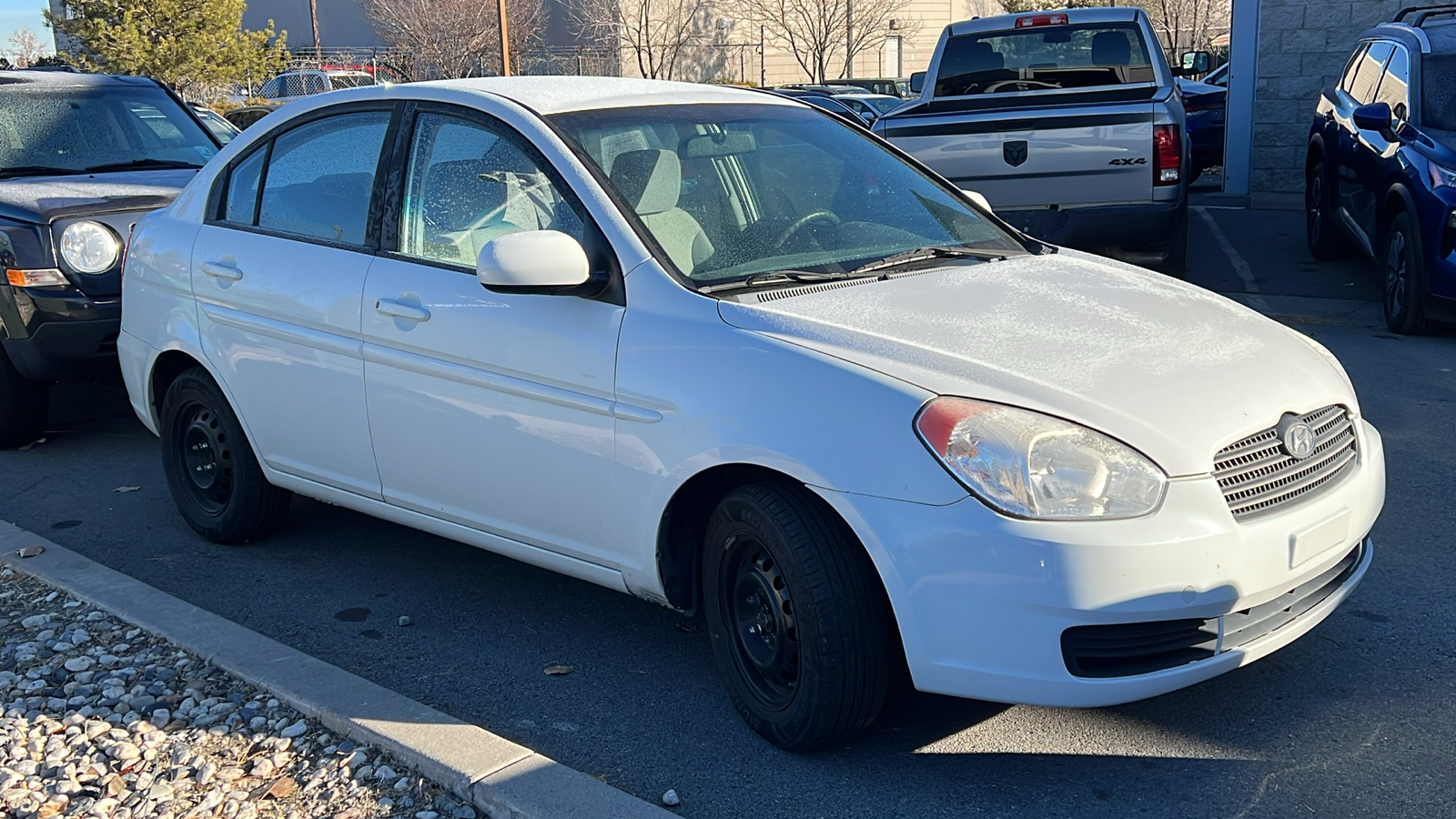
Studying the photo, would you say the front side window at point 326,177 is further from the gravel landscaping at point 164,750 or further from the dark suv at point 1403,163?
the dark suv at point 1403,163

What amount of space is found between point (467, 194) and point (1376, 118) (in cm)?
639

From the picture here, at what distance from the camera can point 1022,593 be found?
2.97 meters

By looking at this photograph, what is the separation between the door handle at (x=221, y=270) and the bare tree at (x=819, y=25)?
134 ft

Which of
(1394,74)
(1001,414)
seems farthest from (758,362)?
(1394,74)

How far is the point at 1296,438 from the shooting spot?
3.32 meters

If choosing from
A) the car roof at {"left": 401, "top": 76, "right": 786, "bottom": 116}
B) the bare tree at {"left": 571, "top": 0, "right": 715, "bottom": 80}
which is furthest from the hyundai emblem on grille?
the bare tree at {"left": 571, "top": 0, "right": 715, "bottom": 80}

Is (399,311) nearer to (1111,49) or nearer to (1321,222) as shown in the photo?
(1111,49)

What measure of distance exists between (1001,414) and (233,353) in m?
3.01

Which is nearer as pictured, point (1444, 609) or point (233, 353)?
point (1444, 609)

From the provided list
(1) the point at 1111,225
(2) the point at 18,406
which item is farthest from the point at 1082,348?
(2) the point at 18,406

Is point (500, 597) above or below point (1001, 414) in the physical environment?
below

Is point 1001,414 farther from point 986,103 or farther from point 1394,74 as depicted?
point 1394,74

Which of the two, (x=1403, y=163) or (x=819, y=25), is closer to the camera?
(x=1403, y=163)

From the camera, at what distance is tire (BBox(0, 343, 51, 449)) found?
22.2 ft
